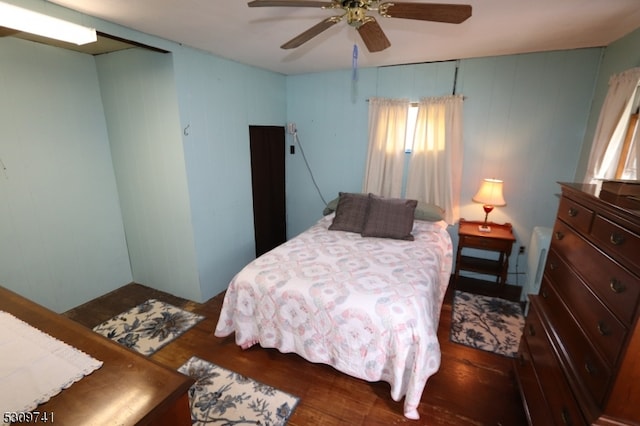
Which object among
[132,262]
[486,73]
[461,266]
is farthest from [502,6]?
[132,262]

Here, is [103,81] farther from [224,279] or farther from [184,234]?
[224,279]

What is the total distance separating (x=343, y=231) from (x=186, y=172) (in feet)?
5.12

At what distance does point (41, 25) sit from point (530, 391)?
11.0 feet

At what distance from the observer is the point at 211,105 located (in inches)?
109

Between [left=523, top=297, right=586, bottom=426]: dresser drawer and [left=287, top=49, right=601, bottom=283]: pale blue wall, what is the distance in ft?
5.46

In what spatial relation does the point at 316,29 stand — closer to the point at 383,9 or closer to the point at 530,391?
the point at 383,9

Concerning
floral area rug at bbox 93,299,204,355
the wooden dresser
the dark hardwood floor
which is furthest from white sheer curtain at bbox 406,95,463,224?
floral area rug at bbox 93,299,204,355

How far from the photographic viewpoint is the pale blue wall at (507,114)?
2701 mm

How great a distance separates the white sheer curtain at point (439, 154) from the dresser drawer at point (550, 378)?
1.60 metres

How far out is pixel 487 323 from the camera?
2561 mm

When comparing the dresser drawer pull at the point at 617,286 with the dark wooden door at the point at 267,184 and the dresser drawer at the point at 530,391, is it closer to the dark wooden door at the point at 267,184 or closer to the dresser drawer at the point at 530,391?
the dresser drawer at the point at 530,391

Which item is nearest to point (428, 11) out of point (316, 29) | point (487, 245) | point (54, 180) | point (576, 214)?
point (316, 29)

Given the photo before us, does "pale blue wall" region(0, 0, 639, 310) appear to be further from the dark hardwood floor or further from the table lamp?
the dark hardwood floor

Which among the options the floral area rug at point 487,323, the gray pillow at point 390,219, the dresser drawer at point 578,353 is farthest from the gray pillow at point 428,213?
the dresser drawer at point 578,353
